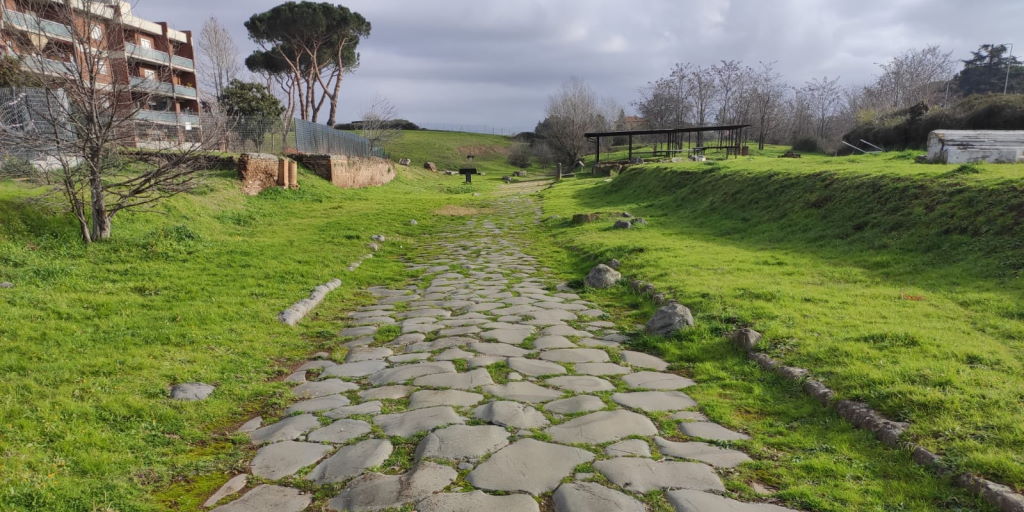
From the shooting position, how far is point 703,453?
3.18 meters

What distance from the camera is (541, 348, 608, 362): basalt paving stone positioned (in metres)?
4.86

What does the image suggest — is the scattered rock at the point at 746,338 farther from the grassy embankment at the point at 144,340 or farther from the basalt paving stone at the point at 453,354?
the grassy embankment at the point at 144,340

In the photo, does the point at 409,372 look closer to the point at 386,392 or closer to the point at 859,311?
the point at 386,392

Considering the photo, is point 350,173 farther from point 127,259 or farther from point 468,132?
point 468,132

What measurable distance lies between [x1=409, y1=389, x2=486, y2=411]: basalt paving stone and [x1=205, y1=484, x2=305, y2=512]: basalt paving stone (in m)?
1.08

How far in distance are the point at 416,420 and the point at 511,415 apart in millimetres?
593

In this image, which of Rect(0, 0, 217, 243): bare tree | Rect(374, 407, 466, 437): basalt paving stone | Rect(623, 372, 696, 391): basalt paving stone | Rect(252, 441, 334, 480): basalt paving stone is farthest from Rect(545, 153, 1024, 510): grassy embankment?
Rect(0, 0, 217, 243): bare tree

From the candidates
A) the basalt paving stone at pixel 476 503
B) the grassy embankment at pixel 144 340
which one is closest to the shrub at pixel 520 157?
the grassy embankment at pixel 144 340

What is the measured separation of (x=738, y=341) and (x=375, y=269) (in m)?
5.87

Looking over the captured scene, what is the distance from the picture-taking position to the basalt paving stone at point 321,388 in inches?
165

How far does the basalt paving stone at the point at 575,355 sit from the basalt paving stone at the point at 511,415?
1.07 m

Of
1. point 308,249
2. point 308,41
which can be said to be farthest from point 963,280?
point 308,41

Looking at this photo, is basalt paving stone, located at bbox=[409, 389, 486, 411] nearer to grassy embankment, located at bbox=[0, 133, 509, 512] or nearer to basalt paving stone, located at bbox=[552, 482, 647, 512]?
grassy embankment, located at bbox=[0, 133, 509, 512]

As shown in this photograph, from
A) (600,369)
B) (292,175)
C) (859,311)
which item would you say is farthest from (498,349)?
(292,175)
